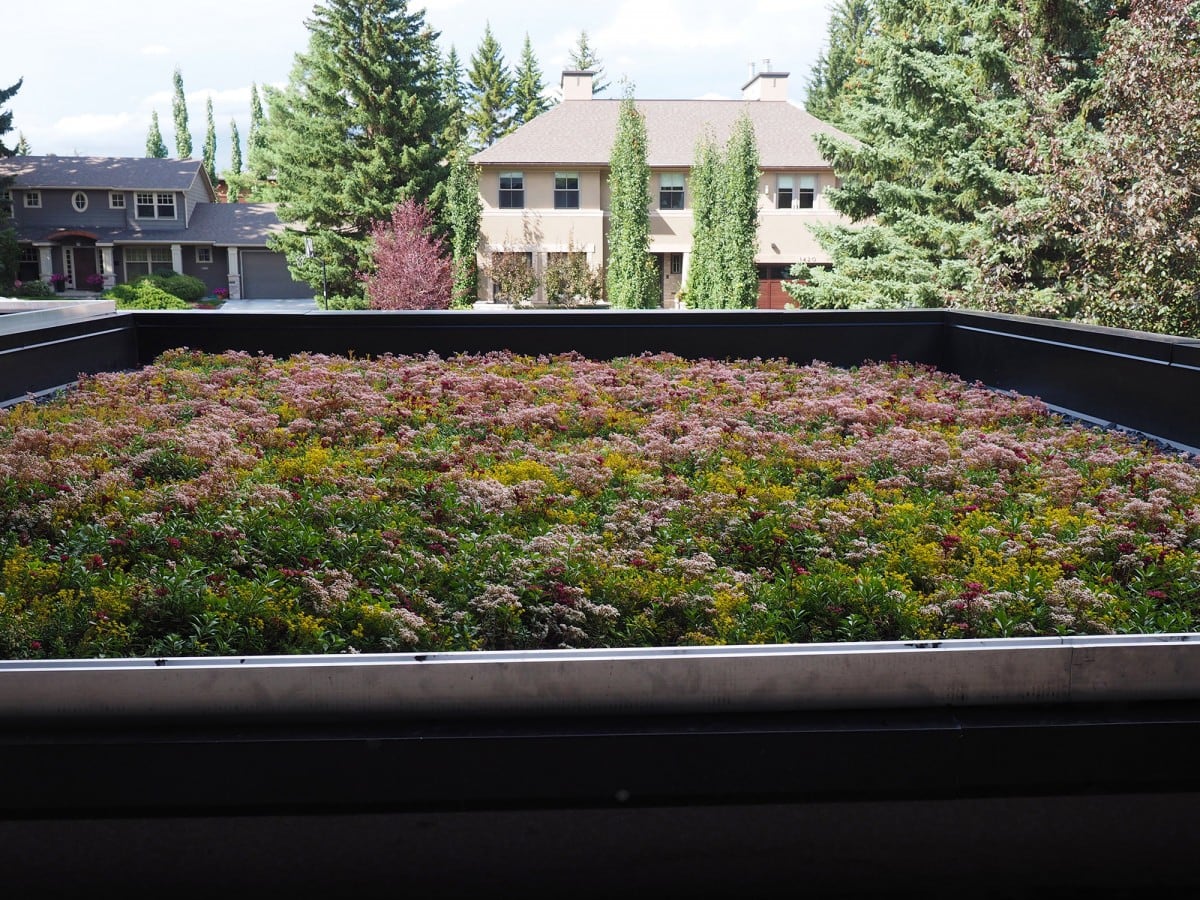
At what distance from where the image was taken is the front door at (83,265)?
41.5m

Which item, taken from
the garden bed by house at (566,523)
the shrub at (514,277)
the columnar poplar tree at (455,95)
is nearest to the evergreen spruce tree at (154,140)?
the columnar poplar tree at (455,95)

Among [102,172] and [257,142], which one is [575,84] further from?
[257,142]

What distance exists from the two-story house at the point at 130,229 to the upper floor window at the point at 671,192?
17.0m

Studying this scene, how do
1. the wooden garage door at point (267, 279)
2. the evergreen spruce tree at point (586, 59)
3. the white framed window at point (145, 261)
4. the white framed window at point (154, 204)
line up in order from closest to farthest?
the white framed window at point (145, 261), the white framed window at point (154, 204), the wooden garage door at point (267, 279), the evergreen spruce tree at point (586, 59)

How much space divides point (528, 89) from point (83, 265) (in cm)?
2199

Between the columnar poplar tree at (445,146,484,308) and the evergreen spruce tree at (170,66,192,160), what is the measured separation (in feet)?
128

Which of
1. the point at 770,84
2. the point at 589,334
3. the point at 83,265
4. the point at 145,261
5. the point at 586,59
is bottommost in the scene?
the point at 589,334

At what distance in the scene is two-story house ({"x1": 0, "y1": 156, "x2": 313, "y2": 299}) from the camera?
41312mm

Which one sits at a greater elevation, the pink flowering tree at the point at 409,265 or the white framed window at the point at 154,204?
the white framed window at the point at 154,204

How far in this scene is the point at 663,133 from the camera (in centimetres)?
3422

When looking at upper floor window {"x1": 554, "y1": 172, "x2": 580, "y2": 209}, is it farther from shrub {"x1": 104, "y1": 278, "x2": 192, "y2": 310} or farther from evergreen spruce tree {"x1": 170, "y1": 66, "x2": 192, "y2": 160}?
evergreen spruce tree {"x1": 170, "y1": 66, "x2": 192, "y2": 160}

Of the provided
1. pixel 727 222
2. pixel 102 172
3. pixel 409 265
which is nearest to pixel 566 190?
pixel 409 265

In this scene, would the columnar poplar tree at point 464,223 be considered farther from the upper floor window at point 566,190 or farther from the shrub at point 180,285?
the shrub at point 180,285

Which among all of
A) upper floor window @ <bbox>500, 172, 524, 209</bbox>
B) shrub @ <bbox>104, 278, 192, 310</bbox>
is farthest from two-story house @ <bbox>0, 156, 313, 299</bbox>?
upper floor window @ <bbox>500, 172, 524, 209</bbox>
